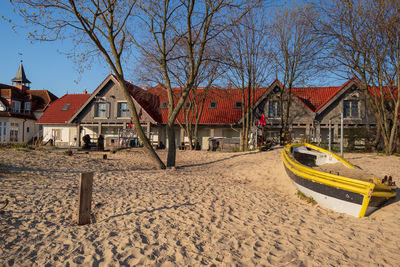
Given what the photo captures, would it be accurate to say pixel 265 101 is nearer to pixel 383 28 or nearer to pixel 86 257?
pixel 383 28

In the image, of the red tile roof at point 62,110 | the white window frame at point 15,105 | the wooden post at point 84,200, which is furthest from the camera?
the white window frame at point 15,105

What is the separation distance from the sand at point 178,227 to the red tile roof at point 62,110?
22.5m

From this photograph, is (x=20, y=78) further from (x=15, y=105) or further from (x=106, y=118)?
(x=106, y=118)

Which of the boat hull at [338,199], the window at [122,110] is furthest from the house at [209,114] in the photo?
the boat hull at [338,199]

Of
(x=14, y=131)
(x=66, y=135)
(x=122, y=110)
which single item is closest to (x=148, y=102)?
(x=122, y=110)

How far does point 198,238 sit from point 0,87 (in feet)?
142

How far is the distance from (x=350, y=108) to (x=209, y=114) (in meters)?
12.1

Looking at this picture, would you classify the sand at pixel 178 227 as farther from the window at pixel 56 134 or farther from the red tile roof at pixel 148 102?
the window at pixel 56 134

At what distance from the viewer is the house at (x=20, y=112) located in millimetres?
31234

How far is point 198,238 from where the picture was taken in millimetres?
4535

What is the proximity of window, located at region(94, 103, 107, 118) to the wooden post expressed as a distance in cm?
2288

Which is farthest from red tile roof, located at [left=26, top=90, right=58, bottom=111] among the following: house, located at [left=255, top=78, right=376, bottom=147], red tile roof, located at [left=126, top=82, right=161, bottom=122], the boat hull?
the boat hull

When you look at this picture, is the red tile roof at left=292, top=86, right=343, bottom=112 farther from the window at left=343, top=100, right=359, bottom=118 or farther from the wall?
the wall

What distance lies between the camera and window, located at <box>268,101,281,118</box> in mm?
24203
